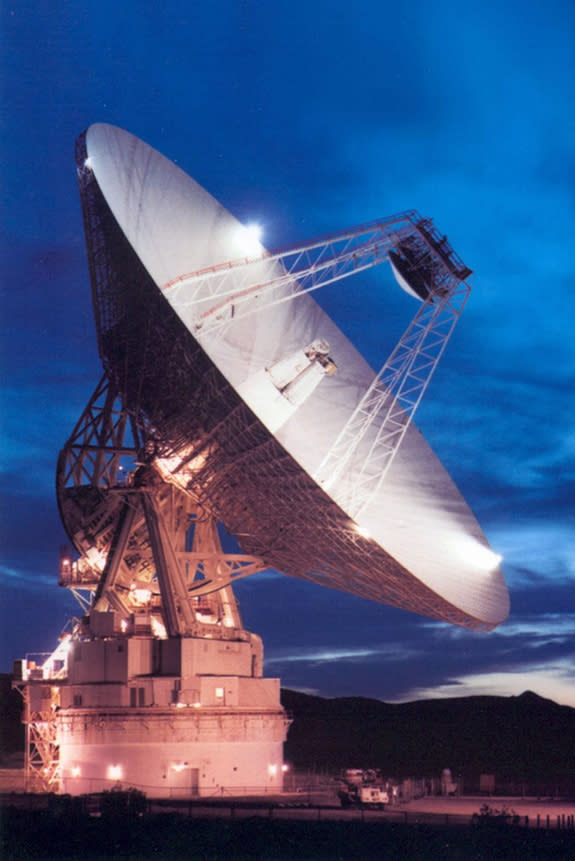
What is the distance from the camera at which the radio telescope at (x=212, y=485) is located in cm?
3023

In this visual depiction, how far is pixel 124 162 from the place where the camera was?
3177 cm

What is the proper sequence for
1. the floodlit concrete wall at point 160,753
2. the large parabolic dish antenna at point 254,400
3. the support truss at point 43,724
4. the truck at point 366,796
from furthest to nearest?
the support truss at point 43,724
the floodlit concrete wall at point 160,753
the truck at point 366,796
the large parabolic dish antenna at point 254,400

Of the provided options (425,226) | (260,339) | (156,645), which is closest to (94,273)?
(260,339)

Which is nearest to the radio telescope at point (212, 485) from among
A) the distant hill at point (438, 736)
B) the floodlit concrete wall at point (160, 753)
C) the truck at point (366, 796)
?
the floodlit concrete wall at point (160, 753)

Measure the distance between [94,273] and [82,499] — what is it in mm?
10063

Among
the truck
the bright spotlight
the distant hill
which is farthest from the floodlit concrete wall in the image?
the distant hill

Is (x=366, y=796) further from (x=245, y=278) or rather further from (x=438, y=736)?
(x=438, y=736)

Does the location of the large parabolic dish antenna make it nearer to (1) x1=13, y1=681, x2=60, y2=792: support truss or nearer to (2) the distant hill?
(1) x1=13, y1=681, x2=60, y2=792: support truss

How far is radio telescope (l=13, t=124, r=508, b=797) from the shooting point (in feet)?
99.2

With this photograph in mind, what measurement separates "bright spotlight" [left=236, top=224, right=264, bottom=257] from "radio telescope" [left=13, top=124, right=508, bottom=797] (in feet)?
0.37

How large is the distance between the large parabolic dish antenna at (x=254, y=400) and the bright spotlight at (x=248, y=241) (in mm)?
100

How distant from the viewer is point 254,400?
100 ft

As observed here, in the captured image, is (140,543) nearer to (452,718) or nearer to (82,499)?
(82,499)

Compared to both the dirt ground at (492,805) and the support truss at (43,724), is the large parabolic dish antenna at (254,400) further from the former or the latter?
the support truss at (43,724)
